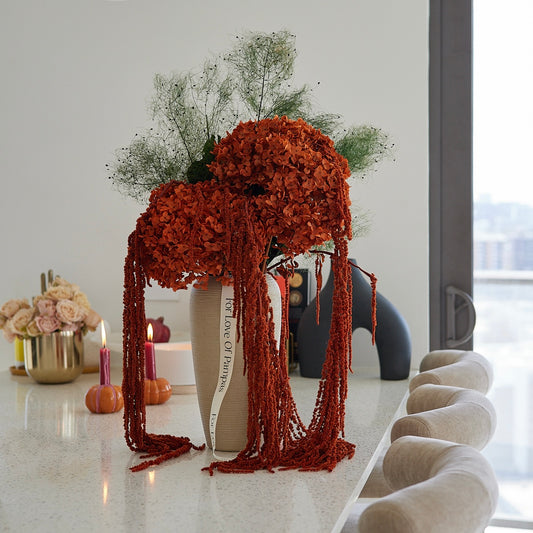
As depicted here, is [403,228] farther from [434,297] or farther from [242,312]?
[242,312]

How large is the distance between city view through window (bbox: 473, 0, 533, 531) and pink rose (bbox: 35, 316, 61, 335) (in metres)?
1.00

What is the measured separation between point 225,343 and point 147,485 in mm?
206

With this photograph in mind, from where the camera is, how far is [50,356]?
154 centimetres

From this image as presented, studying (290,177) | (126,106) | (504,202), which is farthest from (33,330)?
(504,202)

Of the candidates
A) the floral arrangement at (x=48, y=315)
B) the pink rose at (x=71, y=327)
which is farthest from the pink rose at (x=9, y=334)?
the pink rose at (x=71, y=327)

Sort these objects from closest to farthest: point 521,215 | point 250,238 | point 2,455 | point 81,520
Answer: point 81,520
point 250,238
point 2,455
point 521,215

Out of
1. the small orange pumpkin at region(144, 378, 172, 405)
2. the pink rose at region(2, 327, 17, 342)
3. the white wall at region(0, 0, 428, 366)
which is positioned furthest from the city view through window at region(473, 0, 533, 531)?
the pink rose at region(2, 327, 17, 342)

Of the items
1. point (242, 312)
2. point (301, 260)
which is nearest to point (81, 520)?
point (242, 312)

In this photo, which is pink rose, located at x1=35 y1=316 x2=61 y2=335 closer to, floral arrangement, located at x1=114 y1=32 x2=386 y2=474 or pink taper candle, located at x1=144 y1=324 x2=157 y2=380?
pink taper candle, located at x1=144 y1=324 x2=157 y2=380

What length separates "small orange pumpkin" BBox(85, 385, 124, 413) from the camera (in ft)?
4.08

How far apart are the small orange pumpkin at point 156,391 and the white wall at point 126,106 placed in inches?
19.8

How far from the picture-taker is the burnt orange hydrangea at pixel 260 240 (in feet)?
2.80

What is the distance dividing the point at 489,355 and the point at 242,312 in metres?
1.02

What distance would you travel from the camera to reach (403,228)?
1.70 m
